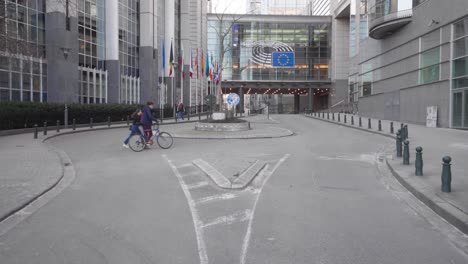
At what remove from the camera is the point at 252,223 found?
6.40 m

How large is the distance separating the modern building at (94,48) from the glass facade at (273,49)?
814 inches

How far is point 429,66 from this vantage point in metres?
30.9

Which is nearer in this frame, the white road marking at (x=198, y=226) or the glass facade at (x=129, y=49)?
the white road marking at (x=198, y=226)

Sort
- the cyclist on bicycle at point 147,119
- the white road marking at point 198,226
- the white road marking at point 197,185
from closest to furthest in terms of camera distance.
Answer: the white road marking at point 198,226 → the white road marking at point 197,185 → the cyclist on bicycle at point 147,119

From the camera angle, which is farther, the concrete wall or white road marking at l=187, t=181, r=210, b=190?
the concrete wall

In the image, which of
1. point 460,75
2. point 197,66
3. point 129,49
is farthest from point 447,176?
point 129,49

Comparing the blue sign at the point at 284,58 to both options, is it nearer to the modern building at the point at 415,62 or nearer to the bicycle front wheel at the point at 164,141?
the modern building at the point at 415,62

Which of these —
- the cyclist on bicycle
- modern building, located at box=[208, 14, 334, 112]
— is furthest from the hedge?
modern building, located at box=[208, 14, 334, 112]

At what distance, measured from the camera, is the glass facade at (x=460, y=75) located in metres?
25.8

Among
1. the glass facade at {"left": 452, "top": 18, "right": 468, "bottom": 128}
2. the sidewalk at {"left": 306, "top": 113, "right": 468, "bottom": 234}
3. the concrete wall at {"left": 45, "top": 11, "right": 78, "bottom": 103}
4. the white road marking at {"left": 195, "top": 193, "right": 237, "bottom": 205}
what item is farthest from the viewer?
the concrete wall at {"left": 45, "top": 11, "right": 78, "bottom": 103}

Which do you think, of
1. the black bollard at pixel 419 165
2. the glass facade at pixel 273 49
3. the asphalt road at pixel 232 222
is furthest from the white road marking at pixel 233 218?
the glass facade at pixel 273 49

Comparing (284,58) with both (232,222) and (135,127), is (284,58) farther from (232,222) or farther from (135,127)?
(232,222)

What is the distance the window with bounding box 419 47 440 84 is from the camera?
29.5m

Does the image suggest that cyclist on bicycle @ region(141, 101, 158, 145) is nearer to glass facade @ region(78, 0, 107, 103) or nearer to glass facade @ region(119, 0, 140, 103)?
glass facade @ region(78, 0, 107, 103)
